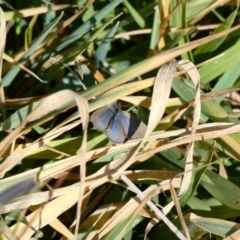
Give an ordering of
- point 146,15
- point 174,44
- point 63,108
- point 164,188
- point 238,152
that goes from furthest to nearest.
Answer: point 146,15 < point 174,44 < point 238,152 < point 164,188 < point 63,108

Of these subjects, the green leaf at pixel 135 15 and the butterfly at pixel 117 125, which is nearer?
the butterfly at pixel 117 125

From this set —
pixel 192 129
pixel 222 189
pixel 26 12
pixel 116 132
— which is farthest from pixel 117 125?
pixel 26 12

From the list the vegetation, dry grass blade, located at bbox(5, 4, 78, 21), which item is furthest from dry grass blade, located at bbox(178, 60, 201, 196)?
dry grass blade, located at bbox(5, 4, 78, 21)

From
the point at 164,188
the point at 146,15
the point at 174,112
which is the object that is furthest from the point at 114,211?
the point at 146,15

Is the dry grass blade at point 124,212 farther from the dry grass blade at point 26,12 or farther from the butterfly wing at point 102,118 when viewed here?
the dry grass blade at point 26,12

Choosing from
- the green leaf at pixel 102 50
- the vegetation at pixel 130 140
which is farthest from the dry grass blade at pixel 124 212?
the green leaf at pixel 102 50

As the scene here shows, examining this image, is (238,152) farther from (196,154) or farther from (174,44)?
(174,44)

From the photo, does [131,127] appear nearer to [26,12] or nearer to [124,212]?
[124,212]
